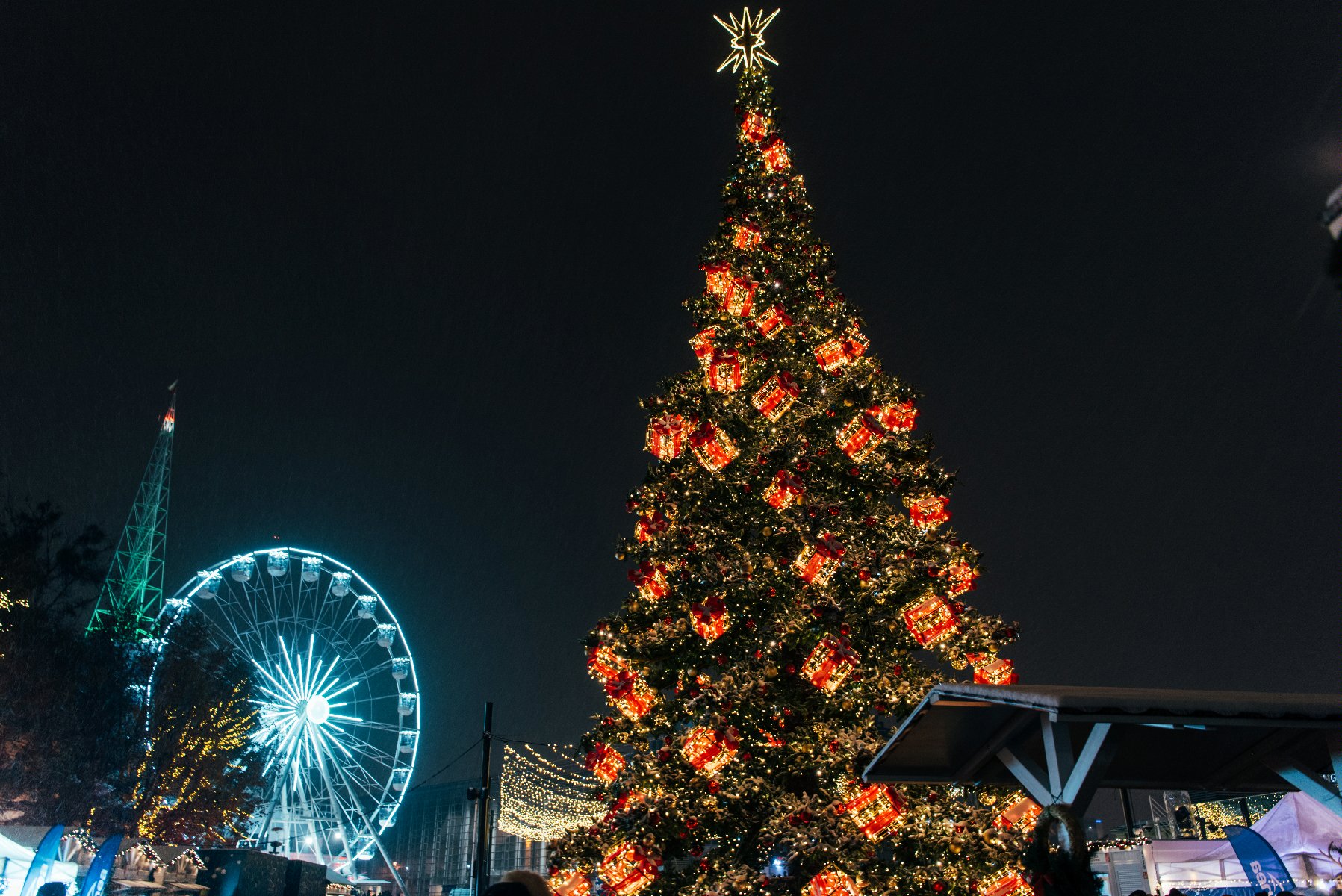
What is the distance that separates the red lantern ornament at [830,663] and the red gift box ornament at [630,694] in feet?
6.23

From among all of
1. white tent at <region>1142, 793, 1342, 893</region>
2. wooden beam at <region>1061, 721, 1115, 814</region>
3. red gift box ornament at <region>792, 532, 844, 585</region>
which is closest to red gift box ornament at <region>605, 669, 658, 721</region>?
red gift box ornament at <region>792, 532, 844, 585</region>

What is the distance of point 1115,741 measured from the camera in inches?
202

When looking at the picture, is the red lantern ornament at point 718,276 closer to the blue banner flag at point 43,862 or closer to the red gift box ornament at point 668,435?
the red gift box ornament at point 668,435

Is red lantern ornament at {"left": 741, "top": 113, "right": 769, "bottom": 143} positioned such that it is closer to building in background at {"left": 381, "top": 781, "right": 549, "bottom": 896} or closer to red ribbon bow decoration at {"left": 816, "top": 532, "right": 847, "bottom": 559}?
red ribbon bow decoration at {"left": 816, "top": 532, "right": 847, "bottom": 559}

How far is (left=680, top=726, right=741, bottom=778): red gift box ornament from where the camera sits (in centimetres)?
905

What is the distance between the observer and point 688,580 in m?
10.4

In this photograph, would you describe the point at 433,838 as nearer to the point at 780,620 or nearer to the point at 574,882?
the point at 574,882

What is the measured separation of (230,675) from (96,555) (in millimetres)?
8019

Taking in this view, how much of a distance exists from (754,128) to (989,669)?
856 centimetres

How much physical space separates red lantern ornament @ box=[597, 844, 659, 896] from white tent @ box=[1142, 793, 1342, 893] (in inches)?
313

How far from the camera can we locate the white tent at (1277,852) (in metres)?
11.8

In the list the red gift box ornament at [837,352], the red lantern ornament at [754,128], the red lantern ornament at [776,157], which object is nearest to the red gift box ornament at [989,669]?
the red gift box ornament at [837,352]

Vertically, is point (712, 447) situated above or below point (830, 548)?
above

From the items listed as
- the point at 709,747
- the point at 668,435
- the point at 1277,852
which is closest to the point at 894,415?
the point at 668,435
